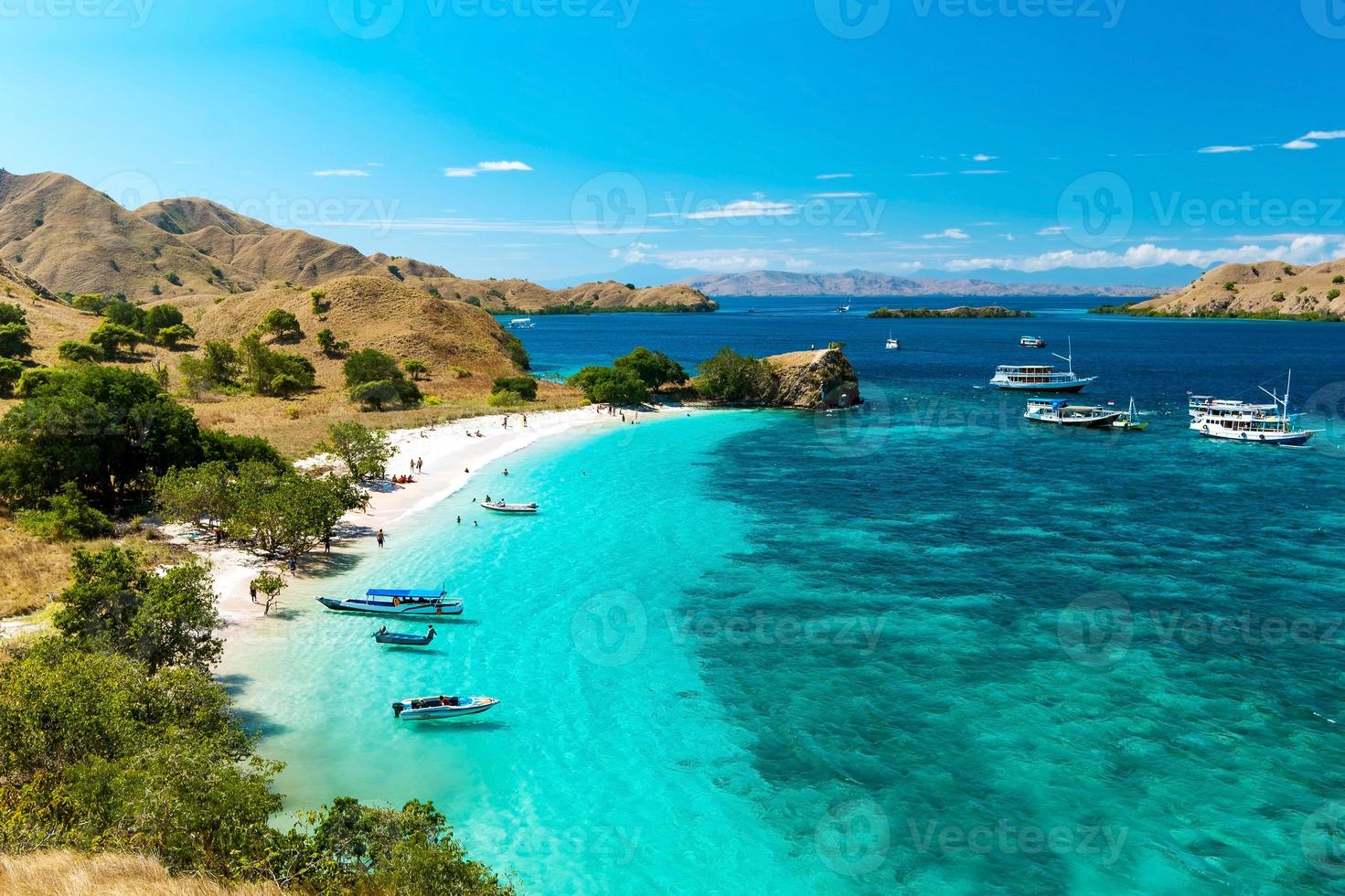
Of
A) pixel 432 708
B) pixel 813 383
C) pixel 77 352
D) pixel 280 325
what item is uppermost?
pixel 280 325

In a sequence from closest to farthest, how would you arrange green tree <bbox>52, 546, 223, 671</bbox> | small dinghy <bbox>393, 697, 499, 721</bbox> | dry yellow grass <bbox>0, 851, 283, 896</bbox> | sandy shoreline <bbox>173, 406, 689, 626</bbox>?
dry yellow grass <bbox>0, 851, 283, 896</bbox>
green tree <bbox>52, 546, 223, 671</bbox>
small dinghy <bbox>393, 697, 499, 721</bbox>
sandy shoreline <bbox>173, 406, 689, 626</bbox>

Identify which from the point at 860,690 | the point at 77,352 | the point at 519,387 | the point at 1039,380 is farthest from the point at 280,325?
the point at 1039,380

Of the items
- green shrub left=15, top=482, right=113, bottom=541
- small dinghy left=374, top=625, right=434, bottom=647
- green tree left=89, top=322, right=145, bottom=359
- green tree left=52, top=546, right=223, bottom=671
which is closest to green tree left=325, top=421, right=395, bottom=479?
green shrub left=15, top=482, right=113, bottom=541

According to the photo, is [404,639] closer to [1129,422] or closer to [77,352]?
[77,352]

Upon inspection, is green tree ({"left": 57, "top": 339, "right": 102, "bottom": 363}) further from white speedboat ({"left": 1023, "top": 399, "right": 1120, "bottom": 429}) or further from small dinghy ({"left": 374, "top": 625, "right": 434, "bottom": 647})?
white speedboat ({"left": 1023, "top": 399, "right": 1120, "bottom": 429})

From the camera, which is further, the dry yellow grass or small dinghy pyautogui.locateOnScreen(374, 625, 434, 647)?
small dinghy pyautogui.locateOnScreen(374, 625, 434, 647)

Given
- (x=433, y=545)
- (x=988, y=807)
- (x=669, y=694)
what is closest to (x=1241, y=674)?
(x=988, y=807)

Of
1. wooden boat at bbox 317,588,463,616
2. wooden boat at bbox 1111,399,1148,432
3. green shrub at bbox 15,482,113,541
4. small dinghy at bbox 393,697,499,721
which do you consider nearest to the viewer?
small dinghy at bbox 393,697,499,721
